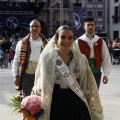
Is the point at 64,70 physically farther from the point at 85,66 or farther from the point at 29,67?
the point at 29,67

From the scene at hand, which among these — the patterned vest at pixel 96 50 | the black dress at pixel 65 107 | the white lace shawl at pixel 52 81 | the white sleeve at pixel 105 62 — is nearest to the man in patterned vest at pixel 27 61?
the patterned vest at pixel 96 50

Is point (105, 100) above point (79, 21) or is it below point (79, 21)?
below

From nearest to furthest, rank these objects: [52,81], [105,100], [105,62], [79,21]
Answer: [52,81]
[105,62]
[105,100]
[79,21]

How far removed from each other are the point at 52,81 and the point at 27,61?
6.72ft

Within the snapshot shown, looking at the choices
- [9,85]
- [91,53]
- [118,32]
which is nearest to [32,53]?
[91,53]

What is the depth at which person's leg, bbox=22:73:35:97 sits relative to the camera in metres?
5.91

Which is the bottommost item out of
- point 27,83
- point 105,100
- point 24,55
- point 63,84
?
point 105,100

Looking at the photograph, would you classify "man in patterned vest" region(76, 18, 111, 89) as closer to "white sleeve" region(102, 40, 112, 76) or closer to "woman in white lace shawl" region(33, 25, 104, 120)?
"white sleeve" region(102, 40, 112, 76)

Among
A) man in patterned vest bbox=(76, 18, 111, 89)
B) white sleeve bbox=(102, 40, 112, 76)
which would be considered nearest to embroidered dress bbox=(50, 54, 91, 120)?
white sleeve bbox=(102, 40, 112, 76)

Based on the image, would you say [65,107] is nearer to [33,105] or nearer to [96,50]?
[33,105]

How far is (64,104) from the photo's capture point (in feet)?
13.4

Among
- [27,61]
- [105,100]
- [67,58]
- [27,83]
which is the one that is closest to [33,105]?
[67,58]

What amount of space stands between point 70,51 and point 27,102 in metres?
0.69

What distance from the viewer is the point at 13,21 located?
153 ft
